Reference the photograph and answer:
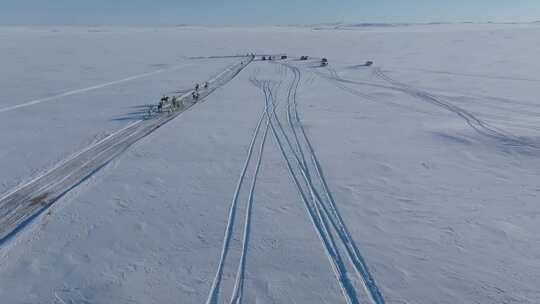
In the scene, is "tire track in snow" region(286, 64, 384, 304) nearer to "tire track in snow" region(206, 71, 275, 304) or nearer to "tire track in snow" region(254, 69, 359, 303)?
"tire track in snow" region(254, 69, 359, 303)

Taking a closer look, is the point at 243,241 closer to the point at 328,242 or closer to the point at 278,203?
the point at 328,242

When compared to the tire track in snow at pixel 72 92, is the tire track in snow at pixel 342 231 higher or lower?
lower

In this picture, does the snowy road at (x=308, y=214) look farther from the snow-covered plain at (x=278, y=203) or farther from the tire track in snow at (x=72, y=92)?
the tire track in snow at (x=72, y=92)

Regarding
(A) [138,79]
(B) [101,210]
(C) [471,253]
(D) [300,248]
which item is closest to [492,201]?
(C) [471,253]

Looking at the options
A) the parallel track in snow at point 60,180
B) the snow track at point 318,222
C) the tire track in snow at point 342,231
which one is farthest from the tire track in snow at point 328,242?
the parallel track in snow at point 60,180

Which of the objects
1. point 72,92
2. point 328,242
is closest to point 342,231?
point 328,242

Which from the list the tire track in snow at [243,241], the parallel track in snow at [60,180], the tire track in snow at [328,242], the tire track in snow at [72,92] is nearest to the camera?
the tire track in snow at [243,241]
